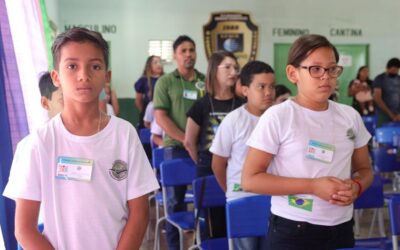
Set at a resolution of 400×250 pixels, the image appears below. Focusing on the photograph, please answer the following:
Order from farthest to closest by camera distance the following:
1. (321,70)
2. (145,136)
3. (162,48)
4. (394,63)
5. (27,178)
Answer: (162,48) → (394,63) → (145,136) → (321,70) → (27,178)

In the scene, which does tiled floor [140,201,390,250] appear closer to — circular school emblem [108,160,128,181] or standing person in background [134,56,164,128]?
standing person in background [134,56,164,128]

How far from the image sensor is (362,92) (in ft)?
27.5

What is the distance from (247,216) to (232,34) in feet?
23.6

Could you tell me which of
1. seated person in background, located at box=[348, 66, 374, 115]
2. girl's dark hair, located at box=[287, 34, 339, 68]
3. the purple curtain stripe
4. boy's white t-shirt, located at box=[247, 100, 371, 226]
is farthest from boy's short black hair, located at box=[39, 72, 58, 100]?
seated person in background, located at box=[348, 66, 374, 115]

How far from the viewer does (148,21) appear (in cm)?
903

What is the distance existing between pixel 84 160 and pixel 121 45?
25.5ft

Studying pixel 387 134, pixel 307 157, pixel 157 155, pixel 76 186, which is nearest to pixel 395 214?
pixel 307 157

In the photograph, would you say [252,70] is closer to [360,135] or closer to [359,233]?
[360,135]

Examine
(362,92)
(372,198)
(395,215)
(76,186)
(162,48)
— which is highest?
(162,48)

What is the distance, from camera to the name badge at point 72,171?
1416 millimetres

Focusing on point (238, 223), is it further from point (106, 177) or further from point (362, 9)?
point (362, 9)

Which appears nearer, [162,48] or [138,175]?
[138,175]

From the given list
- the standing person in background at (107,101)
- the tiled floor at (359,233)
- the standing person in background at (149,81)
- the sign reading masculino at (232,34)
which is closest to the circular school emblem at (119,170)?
the standing person in background at (107,101)

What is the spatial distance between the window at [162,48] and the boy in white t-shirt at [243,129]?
6546 millimetres
